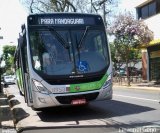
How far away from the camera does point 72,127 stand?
1113cm

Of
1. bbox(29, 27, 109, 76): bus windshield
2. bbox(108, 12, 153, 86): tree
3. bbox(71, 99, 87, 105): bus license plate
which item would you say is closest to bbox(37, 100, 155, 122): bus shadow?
bbox(71, 99, 87, 105): bus license plate

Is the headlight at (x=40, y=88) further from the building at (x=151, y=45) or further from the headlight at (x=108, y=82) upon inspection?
the building at (x=151, y=45)

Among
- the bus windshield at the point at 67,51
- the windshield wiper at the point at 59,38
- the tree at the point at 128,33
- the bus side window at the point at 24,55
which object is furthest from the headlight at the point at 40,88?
the tree at the point at 128,33

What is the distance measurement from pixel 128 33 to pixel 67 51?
20.8m

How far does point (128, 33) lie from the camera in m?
33.1

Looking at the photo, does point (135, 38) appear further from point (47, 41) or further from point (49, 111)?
point (47, 41)

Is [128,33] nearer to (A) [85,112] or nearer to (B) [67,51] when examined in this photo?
(A) [85,112]

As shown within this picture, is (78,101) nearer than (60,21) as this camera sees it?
Yes

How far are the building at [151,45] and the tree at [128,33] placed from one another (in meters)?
1.39

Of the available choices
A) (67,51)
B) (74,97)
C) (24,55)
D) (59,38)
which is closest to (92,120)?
(74,97)

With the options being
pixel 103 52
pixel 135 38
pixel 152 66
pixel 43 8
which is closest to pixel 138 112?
pixel 103 52

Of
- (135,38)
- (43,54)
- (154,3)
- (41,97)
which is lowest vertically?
(41,97)

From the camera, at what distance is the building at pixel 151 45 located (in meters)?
36.3

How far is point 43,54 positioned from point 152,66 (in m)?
26.8
